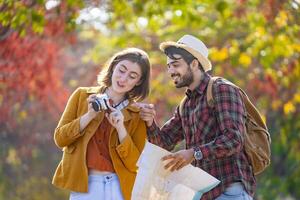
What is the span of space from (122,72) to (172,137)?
644mm

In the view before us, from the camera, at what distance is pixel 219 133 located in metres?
6.70

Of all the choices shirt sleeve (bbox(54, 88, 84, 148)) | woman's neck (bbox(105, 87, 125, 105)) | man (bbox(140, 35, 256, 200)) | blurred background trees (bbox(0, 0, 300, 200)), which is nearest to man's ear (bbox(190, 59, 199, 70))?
man (bbox(140, 35, 256, 200))

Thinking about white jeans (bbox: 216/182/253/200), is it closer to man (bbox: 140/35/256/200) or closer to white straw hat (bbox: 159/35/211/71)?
man (bbox: 140/35/256/200)

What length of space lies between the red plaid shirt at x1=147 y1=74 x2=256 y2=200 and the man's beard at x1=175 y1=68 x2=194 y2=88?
0.07m

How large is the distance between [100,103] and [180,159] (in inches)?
26.9

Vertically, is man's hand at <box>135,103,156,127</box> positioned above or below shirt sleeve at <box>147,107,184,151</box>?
above

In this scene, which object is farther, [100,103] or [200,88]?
[200,88]

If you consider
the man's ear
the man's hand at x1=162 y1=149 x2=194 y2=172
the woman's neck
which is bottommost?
the man's hand at x1=162 y1=149 x2=194 y2=172

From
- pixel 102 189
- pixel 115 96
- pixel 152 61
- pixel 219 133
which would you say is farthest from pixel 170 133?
pixel 152 61

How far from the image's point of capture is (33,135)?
66.8 ft

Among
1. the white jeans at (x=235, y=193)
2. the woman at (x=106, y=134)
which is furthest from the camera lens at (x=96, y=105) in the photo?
the white jeans at (x=235, y=193)

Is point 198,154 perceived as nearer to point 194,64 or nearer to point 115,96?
point 194,64

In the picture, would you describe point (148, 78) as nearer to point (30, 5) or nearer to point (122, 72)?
point (122, 72)

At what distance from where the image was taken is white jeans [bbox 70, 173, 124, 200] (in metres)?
6.83
